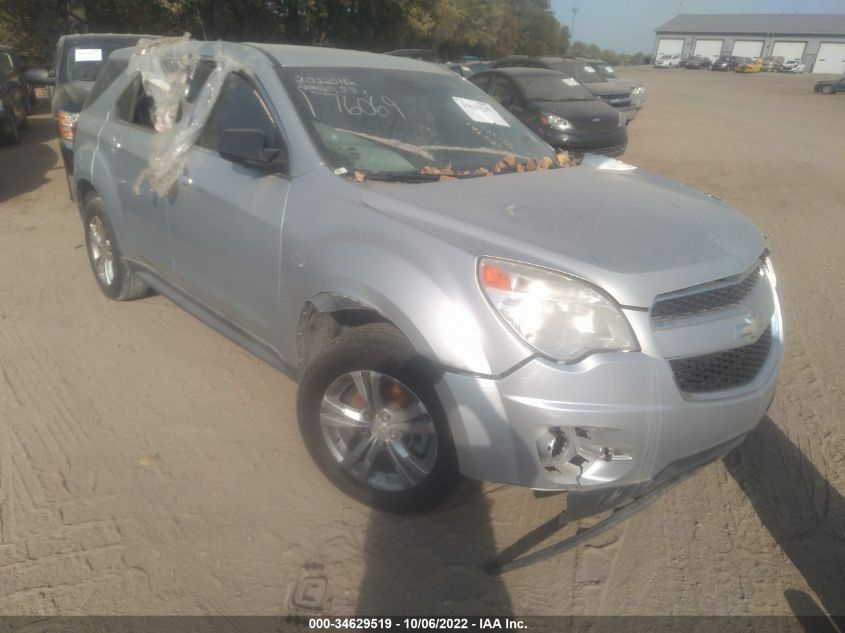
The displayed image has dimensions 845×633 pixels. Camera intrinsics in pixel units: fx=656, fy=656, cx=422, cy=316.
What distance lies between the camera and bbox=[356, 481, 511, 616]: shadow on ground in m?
2.33

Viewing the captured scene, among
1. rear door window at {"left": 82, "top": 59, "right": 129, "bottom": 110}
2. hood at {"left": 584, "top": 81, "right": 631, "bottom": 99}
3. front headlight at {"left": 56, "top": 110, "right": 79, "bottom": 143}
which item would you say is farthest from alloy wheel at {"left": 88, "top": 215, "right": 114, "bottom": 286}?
hood at {"left": 584, "top": 81, "right": 631, "bottom": 99}

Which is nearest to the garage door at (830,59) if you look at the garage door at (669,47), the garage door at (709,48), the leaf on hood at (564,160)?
the garage door at (709,48)

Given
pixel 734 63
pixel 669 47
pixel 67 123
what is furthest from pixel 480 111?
pixel 669 47

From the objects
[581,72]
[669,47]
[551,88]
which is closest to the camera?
[551,88]

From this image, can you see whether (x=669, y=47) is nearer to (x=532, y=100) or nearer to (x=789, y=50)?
(x=789, y=50)

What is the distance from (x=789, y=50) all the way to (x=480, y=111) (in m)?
86.7

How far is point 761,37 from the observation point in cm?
7612

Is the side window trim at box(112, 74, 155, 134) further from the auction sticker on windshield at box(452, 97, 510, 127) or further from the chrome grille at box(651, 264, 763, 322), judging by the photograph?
the chrome grille at box(651, 264, 763, 322)

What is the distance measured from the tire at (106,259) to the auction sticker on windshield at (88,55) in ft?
16.3

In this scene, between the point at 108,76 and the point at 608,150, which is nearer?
the point at 108,76

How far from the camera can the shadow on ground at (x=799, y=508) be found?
2.43 meters

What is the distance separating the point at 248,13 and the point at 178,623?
22.2 m

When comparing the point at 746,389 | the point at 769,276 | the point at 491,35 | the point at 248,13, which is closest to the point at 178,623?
the point at 746,389

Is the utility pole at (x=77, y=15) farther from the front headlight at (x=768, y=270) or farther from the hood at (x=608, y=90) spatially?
the front headlight at (x=768, y=270)
